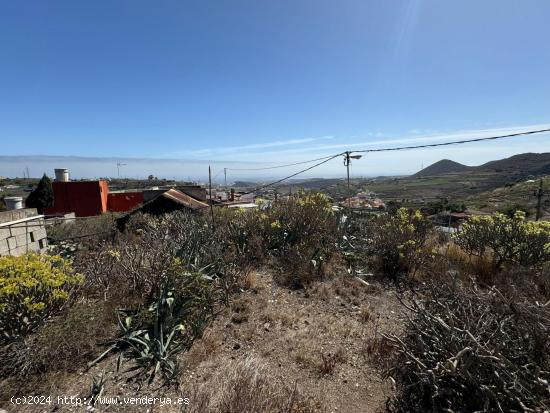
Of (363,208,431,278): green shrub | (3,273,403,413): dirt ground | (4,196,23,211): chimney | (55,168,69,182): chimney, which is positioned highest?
(55,168,69,182): chimney

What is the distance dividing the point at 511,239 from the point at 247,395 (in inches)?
239

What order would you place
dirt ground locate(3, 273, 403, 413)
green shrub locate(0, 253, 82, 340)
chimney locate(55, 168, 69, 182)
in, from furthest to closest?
chimney locate(55, 168, 69, 182) < green shrub locate(0, 253, 82, 340) < dirt ground locate(3, 273, 403, 413)

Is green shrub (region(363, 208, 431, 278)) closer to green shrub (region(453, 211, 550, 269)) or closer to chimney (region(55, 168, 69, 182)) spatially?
green shrub (region(453, 211, 550, 269))

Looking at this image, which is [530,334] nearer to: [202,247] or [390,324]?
[390,324]

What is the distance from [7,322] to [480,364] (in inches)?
184

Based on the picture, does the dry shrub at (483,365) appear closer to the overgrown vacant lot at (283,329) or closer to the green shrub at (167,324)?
the overgrown vacant lot at (283,329)

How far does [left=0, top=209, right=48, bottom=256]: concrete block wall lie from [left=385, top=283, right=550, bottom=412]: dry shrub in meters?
8.13

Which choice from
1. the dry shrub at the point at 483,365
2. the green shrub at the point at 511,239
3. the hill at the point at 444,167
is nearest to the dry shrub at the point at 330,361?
the dry shrub at the point at 483,365

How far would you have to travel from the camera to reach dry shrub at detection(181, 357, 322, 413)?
8.13 ft

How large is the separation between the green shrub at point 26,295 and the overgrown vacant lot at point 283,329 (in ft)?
0.05

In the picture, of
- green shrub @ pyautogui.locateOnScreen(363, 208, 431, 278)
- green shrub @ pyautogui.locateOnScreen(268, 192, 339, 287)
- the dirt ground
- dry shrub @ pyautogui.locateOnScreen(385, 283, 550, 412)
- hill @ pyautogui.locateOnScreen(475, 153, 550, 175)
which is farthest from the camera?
hill @ pyautogui.locateOnScreen(475, 153, 550, 175)

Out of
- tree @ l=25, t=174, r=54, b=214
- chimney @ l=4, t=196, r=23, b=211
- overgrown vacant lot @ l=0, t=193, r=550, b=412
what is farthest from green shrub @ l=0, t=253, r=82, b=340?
tree @ l=25, t=174, r=54, b=214

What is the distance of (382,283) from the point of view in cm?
588

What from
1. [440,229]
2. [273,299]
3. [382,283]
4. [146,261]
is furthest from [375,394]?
[440,229]
